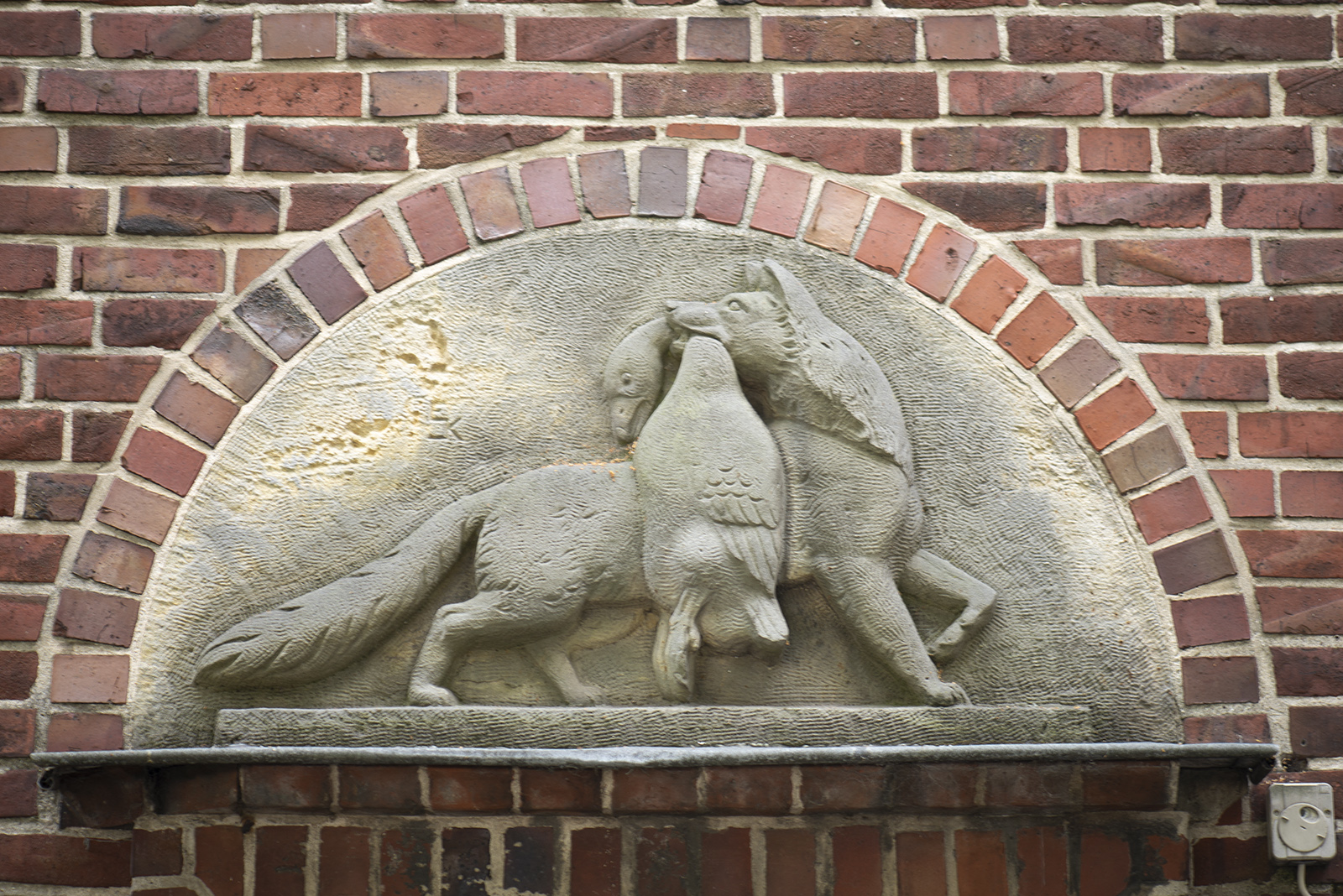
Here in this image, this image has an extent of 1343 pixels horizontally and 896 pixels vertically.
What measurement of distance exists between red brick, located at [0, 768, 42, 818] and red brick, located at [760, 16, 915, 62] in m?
1.95

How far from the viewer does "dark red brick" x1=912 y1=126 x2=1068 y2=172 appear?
2557mm

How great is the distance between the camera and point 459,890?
2215mm

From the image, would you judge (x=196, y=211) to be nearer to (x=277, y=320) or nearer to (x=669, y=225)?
(x=277, y=320)

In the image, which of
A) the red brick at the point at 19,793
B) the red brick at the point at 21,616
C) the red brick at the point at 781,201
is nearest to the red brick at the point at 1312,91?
the red brick at the point at 781,201

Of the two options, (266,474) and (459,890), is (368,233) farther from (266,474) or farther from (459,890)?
(459,890)

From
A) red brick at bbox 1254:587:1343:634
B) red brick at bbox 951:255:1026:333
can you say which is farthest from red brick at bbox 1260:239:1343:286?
red brick at bbox 1254:587:1343:634

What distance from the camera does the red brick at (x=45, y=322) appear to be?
2.47 m

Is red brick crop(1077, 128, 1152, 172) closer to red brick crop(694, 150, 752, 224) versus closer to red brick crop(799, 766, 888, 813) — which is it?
red brick crop(694, 150, 752, 224)

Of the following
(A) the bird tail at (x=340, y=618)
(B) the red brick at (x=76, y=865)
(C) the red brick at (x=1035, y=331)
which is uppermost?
(C) the red brick at (x=1035, y=331)

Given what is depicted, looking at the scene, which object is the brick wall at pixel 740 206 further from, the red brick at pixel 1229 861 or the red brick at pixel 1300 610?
the red brick at pixel 1229 861

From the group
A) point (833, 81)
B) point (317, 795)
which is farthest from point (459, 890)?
point (833, 81)

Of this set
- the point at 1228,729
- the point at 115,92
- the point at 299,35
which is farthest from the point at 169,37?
the point at 1228,729

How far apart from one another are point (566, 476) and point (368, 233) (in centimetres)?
62

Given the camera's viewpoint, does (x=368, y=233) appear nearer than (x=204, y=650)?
No
